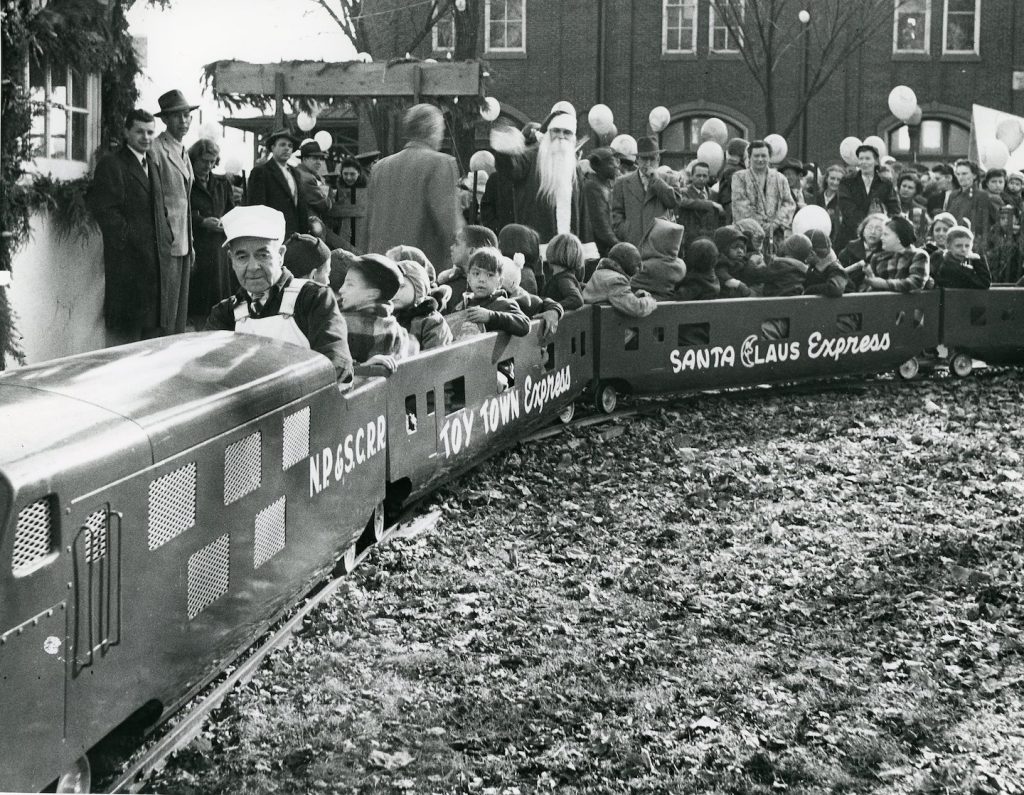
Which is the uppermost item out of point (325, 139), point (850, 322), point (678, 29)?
point (678, 29)

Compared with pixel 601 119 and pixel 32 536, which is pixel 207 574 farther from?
pixel 601 119

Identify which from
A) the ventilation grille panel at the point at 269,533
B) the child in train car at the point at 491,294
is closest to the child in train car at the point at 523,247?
the child in train car at the point at 491,294

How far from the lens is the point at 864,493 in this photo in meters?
9.22

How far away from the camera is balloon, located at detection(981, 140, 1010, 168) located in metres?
24.5

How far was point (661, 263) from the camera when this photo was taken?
13.0 m

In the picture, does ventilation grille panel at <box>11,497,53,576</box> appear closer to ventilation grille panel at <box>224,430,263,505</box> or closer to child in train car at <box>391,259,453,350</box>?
ventilation grille panel at <box>224,430,263,505</box>

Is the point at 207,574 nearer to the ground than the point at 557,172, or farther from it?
nearer to the ground

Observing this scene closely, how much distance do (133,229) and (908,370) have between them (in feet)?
26.6

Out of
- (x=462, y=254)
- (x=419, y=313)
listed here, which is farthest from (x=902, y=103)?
(x=419, y=313)

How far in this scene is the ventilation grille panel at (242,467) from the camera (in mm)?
4824

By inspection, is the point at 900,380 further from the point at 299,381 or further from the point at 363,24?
the point at 299,381

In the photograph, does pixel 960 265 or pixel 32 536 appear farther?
pixel 960 265

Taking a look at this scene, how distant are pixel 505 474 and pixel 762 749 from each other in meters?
5.01

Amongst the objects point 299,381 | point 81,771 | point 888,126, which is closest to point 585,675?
point 299,381
